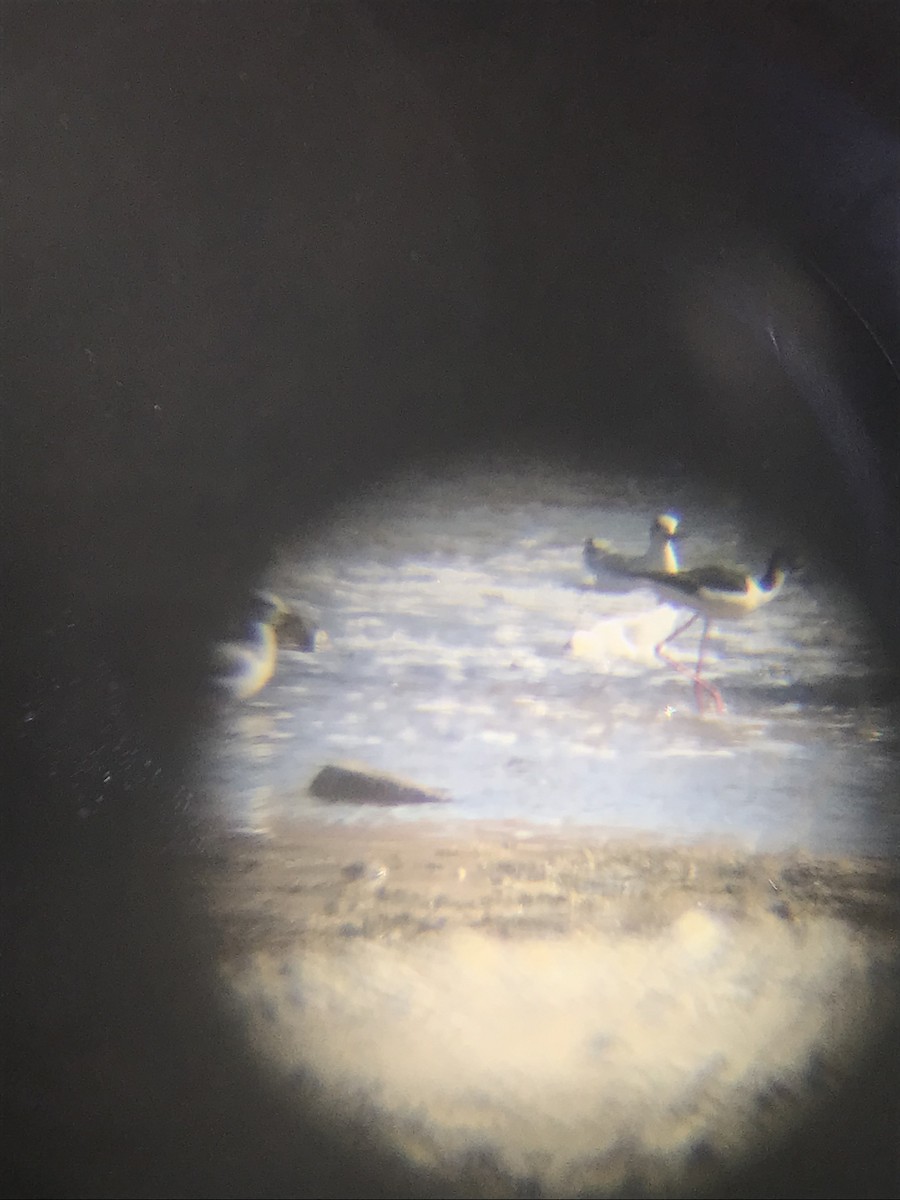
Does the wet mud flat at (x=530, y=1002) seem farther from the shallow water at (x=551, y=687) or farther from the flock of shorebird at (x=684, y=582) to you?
the flock of shorebird at (x=684, y=582)

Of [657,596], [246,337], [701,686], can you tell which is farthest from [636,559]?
[246,337]

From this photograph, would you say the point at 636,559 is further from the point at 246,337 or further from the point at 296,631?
the point at 246,337

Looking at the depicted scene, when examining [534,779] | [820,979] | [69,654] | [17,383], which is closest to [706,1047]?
[820,979]

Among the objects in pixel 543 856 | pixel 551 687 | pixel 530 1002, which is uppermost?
pixel 551 687

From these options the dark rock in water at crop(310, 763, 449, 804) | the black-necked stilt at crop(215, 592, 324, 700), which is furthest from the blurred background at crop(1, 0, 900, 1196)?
the dark rock in water at crop(310, 763, 449, 804)

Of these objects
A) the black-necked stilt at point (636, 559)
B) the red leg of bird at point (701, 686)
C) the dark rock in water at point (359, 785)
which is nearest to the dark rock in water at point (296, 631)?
the dark rock in water at point (359, 785)

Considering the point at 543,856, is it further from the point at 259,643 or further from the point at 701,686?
the point at 259,643

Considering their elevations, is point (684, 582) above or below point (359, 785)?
above

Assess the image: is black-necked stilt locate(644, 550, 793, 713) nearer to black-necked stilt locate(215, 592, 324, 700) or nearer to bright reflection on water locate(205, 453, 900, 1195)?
bright reflection on water locate(205, 453, 900, 1195)
